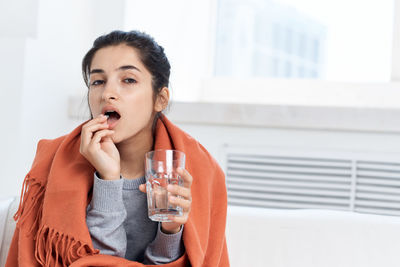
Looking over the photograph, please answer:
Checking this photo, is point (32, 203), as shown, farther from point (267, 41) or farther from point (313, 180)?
point (267, 41)

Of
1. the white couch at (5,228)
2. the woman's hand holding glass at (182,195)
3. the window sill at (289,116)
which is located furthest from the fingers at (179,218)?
the window sill at (289,116)

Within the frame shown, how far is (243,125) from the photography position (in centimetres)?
217

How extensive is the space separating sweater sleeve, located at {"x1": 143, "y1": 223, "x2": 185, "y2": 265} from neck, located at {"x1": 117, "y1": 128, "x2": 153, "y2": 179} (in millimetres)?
181

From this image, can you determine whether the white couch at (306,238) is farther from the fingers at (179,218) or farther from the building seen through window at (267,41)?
the building seen through window at (267,41)

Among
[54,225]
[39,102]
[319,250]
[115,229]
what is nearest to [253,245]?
[319,250]

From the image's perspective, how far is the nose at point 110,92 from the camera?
1.20 metres

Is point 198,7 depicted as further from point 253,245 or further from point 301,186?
point 253,245

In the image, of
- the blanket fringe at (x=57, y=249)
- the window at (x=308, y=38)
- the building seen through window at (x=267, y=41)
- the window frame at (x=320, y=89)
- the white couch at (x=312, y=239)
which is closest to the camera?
the blanket fringe at (x=57, y=249)

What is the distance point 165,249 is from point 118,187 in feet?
0.59

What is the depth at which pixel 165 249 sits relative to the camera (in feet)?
3.86

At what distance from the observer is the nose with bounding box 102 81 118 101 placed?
3.92 feet

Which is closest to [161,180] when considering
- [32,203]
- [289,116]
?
[32,203]

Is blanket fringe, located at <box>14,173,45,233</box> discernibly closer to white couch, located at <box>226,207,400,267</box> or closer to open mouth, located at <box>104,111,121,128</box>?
open mouth, located at <box>104,111,121,128</box>

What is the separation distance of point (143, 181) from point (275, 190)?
3.34ft
